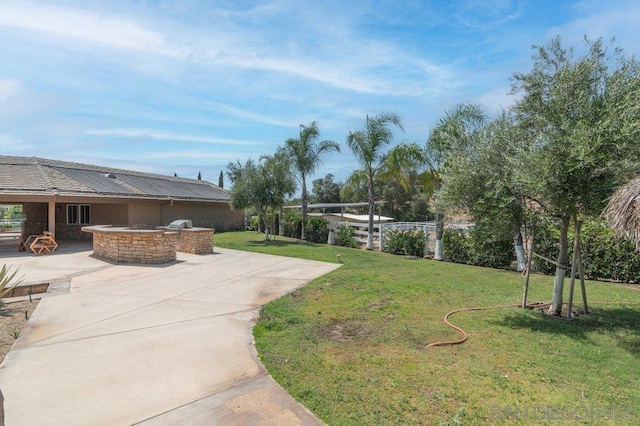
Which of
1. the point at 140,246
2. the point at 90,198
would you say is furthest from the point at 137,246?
the point at 90,198

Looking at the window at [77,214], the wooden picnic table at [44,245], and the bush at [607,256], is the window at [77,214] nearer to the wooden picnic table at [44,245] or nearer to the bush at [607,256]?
the wooden picnic table at [44,245]

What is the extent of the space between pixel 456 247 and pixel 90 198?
50.7 feet

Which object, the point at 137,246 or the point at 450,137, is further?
the point at 137,246

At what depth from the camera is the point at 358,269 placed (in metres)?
11.6

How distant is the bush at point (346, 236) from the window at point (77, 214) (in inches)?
551

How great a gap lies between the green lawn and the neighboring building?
44.5 ft

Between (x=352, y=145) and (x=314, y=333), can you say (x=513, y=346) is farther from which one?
(x=352, y=145)

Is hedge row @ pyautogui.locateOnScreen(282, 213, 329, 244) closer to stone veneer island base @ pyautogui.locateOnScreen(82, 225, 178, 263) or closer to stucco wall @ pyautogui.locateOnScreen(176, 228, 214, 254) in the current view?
stucco wall @ pyautogui.locateOnScreen(176, 228, 214, 254)

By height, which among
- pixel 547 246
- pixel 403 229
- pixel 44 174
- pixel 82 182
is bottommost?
pixel 547 246

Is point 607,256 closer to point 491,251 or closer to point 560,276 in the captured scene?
point 491,251

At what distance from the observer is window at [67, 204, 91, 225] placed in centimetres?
2092

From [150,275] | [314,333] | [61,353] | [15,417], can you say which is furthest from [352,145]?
[15,417]

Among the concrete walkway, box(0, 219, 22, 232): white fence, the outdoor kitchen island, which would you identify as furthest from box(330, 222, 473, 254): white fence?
box(0, 219, 22, 232): white fence

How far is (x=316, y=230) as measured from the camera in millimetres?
21297
